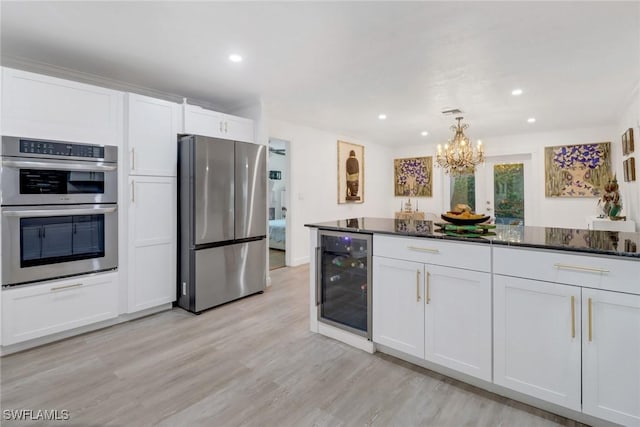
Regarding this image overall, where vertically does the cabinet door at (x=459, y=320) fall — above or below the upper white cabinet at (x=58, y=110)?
below

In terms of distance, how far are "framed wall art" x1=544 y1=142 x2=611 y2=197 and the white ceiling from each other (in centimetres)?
150

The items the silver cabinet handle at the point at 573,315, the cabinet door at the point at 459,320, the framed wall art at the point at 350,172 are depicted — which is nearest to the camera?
the silver cabinet handle at the point at 573,315

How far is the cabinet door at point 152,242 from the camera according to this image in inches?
115

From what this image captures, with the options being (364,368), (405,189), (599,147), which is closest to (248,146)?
(364,368)

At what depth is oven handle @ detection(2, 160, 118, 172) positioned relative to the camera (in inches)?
90.2

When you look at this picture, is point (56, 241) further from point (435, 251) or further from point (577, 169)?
point (577, 169)

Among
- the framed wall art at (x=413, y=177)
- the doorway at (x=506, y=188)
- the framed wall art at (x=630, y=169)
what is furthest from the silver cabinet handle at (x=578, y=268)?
the framed wall art at (x=413, y=177)

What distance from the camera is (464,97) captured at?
12.5 ft

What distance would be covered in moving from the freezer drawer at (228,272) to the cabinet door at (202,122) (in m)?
1.30

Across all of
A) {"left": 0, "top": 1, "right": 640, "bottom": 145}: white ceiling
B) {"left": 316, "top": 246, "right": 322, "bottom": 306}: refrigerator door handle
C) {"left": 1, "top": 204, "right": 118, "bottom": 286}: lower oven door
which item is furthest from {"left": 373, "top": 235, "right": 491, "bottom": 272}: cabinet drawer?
{"left": 1, "top": 204, "right": 118, "bottom": 286}: lower oven door

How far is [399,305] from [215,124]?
2.80 m

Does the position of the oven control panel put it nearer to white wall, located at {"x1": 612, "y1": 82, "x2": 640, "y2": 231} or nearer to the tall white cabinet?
the tall white cabinet

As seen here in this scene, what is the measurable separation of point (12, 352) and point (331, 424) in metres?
2.51

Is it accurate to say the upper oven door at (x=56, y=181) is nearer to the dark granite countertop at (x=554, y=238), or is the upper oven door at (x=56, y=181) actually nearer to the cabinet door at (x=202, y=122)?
the cabinet door at (x=202, y=122)
